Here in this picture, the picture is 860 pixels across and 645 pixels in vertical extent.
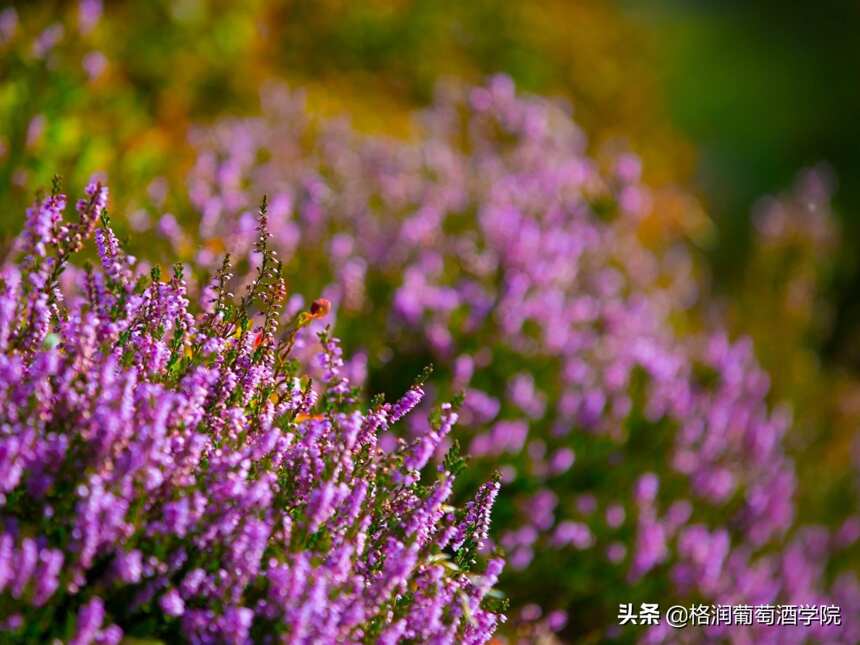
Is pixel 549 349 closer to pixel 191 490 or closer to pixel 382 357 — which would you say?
pixel 382 357

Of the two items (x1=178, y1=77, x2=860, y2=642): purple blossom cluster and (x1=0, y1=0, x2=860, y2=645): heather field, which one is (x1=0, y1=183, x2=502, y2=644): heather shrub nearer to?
(x1=0, y1=0, x2=860, y2=645): heather field

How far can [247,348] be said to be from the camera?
2.70m

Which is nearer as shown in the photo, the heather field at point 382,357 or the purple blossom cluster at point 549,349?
the heather field at point 382,357

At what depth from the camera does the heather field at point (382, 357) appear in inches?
87.4

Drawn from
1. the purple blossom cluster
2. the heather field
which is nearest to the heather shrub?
the heather field

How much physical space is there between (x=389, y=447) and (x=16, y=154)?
6.61ft

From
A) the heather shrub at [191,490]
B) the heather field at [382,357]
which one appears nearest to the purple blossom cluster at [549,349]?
the heather field at [382,357]

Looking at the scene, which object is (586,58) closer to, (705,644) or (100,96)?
A: (100,96)

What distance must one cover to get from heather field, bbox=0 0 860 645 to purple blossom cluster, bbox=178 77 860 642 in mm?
23

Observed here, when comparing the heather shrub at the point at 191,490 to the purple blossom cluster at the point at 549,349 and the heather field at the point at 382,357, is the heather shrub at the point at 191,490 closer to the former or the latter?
the heather field at the point at 382,357

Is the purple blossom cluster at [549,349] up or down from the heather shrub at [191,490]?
up

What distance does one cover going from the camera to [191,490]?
219 centimetres

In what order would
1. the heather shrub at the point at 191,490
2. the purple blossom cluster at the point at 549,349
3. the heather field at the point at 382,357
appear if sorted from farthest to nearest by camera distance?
the purple blossom cluster at the point at 549,349 → the heather field at the point at 382,357 → the heather shrub at the point at 191,490

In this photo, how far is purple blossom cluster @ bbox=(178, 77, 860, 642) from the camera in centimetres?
477
